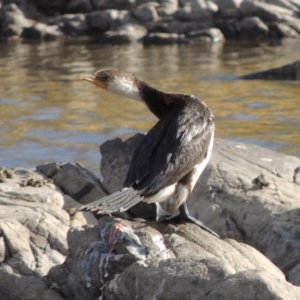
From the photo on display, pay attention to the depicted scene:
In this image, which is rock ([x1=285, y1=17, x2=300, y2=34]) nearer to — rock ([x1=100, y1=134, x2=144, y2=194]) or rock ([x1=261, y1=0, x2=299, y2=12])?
rock ([x1=261, y1=0, x2=299, y2=12])

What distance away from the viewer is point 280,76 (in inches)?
734

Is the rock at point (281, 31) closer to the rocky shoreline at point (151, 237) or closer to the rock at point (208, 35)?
the rock at point (208, 35)

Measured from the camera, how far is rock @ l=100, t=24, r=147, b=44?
2703 cm

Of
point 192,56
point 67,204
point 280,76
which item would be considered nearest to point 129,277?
point 67,204

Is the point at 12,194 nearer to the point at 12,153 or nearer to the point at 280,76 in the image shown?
the point at 12,153

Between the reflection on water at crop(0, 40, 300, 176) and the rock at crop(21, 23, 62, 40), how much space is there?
84.3 inches

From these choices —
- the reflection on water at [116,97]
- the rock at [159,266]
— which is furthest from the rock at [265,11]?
the rock at [159,266]

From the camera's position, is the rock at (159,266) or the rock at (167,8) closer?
the rock at (159,266)

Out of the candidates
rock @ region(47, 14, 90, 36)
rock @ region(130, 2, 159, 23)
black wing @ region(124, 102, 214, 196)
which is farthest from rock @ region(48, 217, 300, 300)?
rock @ region(47, 14, 90, 36)

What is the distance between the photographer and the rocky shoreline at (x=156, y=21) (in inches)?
1056

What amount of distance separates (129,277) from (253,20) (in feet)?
73.1

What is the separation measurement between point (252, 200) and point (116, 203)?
1933 millimetres

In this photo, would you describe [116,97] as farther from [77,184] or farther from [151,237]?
[151,237]

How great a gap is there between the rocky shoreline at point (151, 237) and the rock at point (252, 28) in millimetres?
18362
